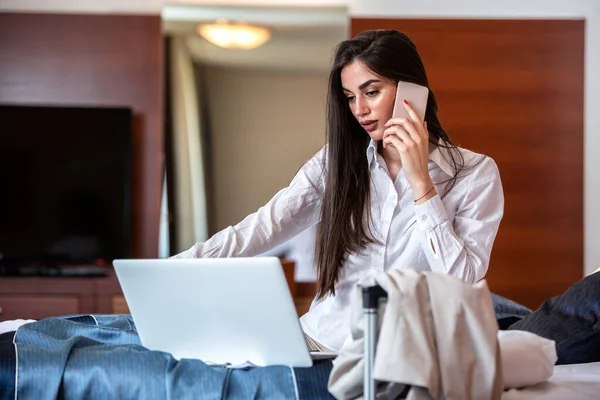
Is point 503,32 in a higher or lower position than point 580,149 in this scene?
higher

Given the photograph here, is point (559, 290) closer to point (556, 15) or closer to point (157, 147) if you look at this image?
point (556, 15)

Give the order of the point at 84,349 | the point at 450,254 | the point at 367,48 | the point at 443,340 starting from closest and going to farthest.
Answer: the point at 443,340
the point at 84,349
the point at 450,254
the point at 367,48

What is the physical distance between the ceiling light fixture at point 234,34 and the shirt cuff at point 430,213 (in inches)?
114

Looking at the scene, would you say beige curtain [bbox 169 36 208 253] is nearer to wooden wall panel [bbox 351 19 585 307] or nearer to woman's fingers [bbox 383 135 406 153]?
wooden wall panel [bbox 351 19 585 307]

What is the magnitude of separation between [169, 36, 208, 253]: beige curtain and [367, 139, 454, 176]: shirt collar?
2427 mm

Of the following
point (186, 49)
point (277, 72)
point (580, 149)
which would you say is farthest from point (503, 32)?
point (186, 49)

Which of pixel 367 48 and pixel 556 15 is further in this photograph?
pixel 556 15

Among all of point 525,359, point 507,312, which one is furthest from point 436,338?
point 507,312

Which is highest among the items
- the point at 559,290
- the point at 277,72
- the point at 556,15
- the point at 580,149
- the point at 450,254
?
the point at 556,15

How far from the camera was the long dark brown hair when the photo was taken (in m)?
2.19

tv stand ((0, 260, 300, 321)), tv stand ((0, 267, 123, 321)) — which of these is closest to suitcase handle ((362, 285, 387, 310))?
tv stand ((0, 260, 300, 321))

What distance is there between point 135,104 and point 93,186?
51 centimetres

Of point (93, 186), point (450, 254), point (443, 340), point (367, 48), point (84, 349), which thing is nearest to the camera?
point (443, 340)

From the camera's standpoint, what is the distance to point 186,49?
4711 mm
